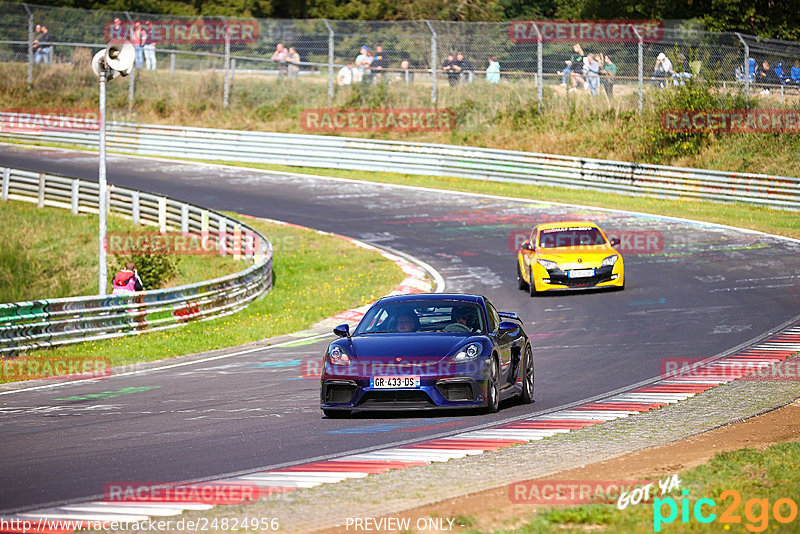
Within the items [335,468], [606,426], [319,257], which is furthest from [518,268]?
[335,468]

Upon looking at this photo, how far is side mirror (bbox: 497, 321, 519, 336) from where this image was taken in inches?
457

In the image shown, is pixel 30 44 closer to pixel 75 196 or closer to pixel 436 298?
pixel 75 196

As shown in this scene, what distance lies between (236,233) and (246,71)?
711 inches

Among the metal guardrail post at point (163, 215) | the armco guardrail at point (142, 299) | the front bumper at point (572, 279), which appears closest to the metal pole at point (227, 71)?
the armco guardrail at point (142, 299)

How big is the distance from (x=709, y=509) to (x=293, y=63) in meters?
36.8

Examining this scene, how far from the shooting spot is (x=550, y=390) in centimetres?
1287

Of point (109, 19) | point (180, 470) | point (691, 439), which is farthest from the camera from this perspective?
point (109, 19)

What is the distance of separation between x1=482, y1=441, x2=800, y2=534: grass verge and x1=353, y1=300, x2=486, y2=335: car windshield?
3937 mm

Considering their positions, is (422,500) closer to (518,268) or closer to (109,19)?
(518,268)

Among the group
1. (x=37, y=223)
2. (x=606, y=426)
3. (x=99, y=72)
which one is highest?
(x=99, y=72)

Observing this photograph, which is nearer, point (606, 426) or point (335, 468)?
point (335, 468)

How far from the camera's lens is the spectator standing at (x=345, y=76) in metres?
41.7

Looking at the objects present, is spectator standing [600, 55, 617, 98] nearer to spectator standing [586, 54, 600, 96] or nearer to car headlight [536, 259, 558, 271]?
spectator standing [586, 54, 600, 96]

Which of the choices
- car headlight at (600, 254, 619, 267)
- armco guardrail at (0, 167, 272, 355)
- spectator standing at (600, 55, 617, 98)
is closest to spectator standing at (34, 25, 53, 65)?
armco guardrail at (0, 167, 272, 355)
